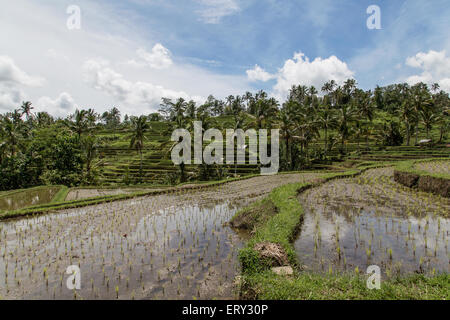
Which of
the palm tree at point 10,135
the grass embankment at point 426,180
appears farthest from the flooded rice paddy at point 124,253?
the palm tree at point 10,135

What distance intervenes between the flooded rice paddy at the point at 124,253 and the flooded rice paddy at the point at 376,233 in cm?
236

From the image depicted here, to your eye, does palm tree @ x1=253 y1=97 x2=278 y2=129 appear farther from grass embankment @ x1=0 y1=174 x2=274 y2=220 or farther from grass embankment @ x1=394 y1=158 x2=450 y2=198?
grass embankment @ x1=394 y1=158 x2=450 y2=198

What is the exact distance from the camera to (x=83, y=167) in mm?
25469

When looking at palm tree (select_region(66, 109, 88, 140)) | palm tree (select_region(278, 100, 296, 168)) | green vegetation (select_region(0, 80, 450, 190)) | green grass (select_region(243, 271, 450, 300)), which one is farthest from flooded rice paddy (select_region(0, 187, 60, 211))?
palm tree (select_region(278, 100, 296, 168))

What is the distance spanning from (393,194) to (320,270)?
9.91 m

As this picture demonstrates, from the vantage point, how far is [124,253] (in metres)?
7.12

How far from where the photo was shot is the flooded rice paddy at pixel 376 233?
594cm

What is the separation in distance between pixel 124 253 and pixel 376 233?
7.56 m

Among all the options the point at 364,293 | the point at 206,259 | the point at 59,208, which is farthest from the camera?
the point at 59,208

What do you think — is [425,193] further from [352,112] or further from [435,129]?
[435,129]

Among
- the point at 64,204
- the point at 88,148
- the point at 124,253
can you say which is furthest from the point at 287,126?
the point at 124,253

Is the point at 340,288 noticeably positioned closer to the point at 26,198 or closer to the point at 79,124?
the point at 26,198

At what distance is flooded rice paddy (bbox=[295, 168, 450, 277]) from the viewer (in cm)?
594
